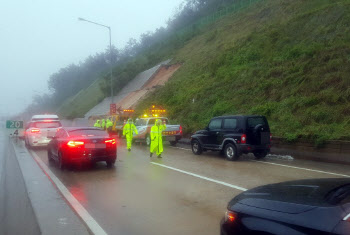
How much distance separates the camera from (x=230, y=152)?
543 inches

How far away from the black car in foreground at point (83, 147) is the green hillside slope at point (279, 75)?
7.68 meters

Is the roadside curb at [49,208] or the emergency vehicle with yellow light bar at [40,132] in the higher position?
the emergency vehicle with yellow light bar at [40,132]

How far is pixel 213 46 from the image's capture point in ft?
125

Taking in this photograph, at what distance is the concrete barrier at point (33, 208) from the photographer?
5.74 meters

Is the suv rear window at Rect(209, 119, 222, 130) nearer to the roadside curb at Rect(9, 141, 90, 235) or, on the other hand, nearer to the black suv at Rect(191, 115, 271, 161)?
the black suv at Rect(191, 115, 271, 161)

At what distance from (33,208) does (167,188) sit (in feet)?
9.84

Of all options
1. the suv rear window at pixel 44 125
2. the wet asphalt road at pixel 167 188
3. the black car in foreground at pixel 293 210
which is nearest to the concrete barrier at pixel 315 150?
the wet asphalt road at pixel 167 188

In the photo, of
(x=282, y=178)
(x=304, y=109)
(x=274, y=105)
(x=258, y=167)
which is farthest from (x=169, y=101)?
(x=282, y=178)

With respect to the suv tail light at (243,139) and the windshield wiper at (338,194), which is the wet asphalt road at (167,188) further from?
the windshield wiper at (338,194)

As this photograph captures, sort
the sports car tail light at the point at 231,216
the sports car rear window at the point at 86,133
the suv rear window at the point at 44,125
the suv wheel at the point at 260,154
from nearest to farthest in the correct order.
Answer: the sports car tail light at the point at 231,216, the sports car rear window at the point at 86,133, the suv wheel at the point at 260,154, the suv rear window at the point at 44,125

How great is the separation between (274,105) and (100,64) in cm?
8383

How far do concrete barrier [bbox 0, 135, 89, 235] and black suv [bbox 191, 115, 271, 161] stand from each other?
6.70 metres

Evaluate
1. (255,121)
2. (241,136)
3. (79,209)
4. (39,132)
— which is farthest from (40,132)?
(79,209)

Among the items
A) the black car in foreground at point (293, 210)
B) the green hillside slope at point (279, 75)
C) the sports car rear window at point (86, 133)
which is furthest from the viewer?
the green hillside slope at point (279, 75)
